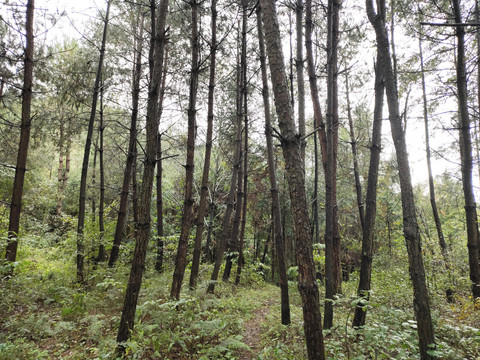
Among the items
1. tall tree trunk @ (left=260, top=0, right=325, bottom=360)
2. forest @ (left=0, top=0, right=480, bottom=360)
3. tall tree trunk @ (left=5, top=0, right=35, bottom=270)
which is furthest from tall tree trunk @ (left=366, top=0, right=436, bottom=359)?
tall tree trunk @ (left=5, top=0, right=35, bottom=270)

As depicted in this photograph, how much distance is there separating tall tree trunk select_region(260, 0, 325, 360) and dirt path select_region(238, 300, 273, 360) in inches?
61.6

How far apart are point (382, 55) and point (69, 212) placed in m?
21.7

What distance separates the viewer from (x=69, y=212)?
60.8 ft


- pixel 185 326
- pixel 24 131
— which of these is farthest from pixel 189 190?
pixel 24 131

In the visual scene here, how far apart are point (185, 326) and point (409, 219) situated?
4.26m

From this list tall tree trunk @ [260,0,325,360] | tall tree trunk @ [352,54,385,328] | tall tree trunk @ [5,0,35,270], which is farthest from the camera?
tall tree trunk @ [5,0,35,270]

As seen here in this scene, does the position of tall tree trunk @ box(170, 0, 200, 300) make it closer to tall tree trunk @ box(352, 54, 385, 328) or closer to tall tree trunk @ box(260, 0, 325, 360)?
tall tree trunk @ box(260, 0, 325, 360)

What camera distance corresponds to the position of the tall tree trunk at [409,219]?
3020 mm

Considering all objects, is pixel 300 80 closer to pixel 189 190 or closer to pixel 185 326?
pixel 189 190

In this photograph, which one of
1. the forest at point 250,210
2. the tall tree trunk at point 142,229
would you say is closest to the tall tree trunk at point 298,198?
the forest at point 250,210

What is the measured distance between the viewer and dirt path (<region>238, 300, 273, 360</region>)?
14.4 ft

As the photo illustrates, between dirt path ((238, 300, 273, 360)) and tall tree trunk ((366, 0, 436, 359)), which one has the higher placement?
tall tree trunk ((366, 0, 436, 359))

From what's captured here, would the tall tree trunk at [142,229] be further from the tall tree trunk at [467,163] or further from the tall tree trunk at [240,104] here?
the tall tree trunk at [467,163]

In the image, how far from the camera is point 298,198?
114 inches
